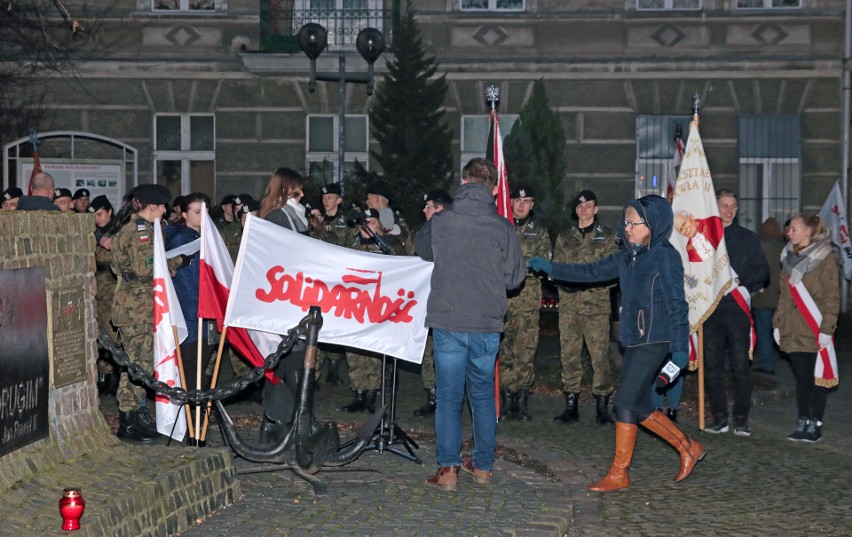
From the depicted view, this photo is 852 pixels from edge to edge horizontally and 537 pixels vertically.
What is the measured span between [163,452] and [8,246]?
171 cm

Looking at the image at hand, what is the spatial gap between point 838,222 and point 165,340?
35.5ft

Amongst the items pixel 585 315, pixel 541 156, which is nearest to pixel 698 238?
pixel 585 315

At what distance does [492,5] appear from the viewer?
23531mm

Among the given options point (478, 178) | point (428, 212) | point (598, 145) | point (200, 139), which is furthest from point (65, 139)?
point (478, 178)

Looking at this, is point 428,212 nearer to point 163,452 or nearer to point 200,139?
point 163,452

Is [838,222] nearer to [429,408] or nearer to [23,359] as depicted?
[429,408]

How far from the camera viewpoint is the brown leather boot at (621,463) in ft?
28.4

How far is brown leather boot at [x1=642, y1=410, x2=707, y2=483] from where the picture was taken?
28.9 ft

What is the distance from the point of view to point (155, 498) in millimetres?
6832

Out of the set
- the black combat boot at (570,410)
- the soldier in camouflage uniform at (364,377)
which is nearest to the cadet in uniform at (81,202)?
the soldier in camouflage uniform at (364,377)

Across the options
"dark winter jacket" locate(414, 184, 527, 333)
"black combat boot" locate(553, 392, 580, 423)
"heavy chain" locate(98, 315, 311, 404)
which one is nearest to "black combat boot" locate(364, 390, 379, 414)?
"black combat boot" locate(553, 392, 580, 423)

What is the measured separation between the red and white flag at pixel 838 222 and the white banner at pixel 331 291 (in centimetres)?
875

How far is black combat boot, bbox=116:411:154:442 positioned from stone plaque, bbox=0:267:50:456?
120 inches

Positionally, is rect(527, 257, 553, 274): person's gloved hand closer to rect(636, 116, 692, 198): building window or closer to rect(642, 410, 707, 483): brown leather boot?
rect(642, 410, 707, 483): brown leather boot
